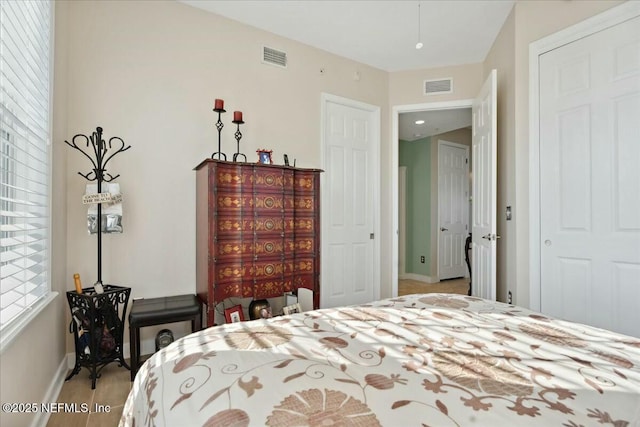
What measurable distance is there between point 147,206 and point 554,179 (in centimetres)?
320

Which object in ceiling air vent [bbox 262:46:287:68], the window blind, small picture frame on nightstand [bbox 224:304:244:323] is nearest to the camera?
the window blind

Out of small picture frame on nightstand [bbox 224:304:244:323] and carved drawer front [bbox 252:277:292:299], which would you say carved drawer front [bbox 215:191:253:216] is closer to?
carved drawer front [bbox 252:277:292:299]

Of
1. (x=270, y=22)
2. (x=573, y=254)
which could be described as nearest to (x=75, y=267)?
(x=270, y=22)

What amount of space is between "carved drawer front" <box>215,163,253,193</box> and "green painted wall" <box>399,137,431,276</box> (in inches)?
175

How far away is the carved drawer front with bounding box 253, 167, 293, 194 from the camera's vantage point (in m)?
2.61

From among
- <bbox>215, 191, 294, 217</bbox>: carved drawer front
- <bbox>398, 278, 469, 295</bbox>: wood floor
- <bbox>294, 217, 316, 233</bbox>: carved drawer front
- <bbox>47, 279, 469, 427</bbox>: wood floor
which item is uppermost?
<bbox>215, 191, 294, 217</bbox>: carved drawer front

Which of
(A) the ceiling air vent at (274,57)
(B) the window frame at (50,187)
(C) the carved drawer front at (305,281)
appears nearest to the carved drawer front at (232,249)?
(C) the carved drawer front at (305,281)

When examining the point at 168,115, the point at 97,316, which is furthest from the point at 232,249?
the point at 168,115

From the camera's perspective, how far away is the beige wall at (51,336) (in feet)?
4.69

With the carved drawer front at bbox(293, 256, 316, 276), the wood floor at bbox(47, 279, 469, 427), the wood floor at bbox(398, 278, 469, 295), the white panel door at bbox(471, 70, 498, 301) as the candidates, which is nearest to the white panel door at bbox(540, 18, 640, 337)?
the white panel door at bbox(471, 70, 498, 301)

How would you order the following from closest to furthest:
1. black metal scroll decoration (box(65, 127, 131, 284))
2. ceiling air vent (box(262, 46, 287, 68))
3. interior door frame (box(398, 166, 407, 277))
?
black metal scroll decoration (box(65, 127, 131, 284)) → ceiling air vent (box(262, 46, 287, 68)) → interior door frame (box(398, 166, 407, 277))

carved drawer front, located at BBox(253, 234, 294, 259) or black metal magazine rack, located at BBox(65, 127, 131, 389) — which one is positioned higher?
carved drawer front, located at BBox(253, 234, 294, 259)

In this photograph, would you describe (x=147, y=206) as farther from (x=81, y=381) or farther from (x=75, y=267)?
(x=81, y=381)

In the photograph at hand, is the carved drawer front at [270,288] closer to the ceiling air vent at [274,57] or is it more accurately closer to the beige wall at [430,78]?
the ceiling air vent at [274,57]
